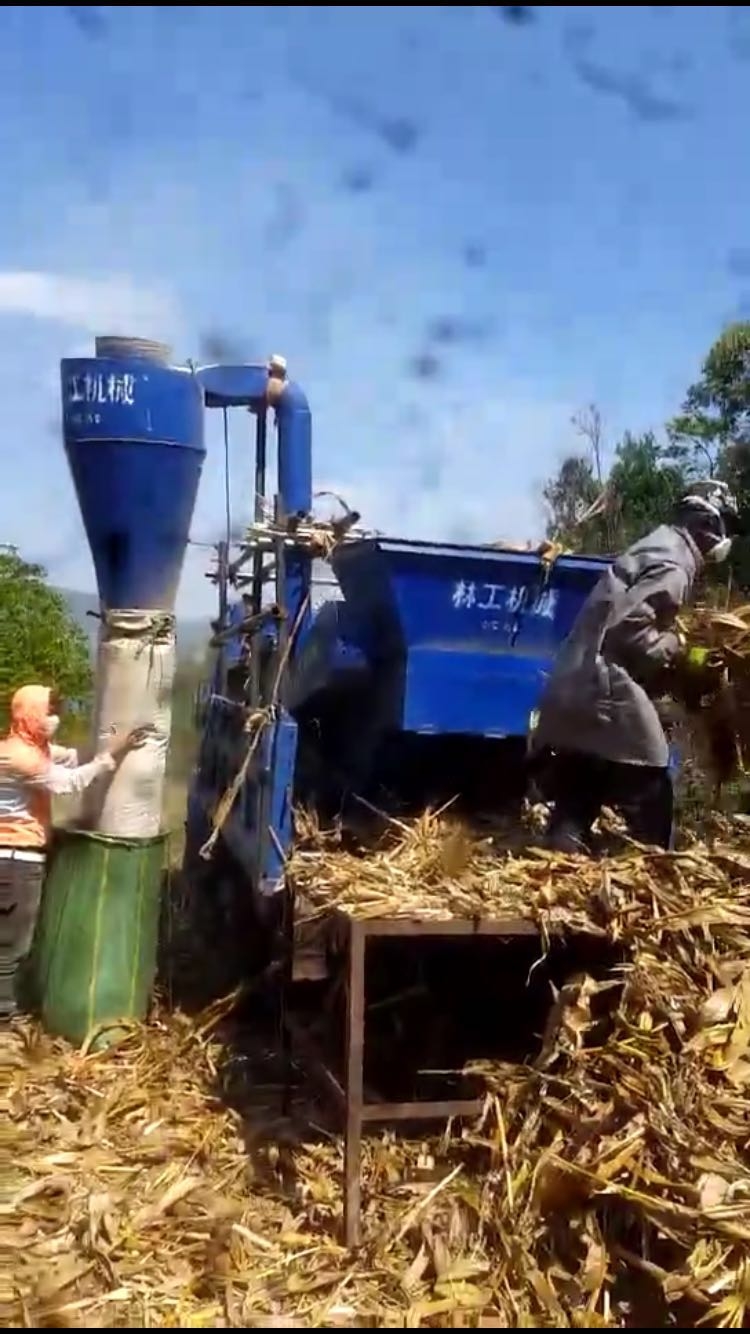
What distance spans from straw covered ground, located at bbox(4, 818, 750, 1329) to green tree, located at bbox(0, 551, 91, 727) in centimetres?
883

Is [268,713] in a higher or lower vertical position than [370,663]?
lower

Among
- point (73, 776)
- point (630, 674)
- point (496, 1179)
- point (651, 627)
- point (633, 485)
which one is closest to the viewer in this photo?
point (496, 1179)

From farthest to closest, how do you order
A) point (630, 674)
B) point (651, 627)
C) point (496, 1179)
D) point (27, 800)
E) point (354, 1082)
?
point (27, 800), point (630, 674), point (651, 627), point (354, 1082), point (496, 1179)

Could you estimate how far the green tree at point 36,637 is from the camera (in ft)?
47.2

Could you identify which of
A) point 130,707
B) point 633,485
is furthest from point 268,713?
point 633,485

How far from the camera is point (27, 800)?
6.69 meters

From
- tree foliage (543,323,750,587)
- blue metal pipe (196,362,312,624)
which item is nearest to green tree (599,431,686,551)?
tree foliage (543,323,750,587)

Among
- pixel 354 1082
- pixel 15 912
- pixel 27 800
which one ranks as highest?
pixel 27 800

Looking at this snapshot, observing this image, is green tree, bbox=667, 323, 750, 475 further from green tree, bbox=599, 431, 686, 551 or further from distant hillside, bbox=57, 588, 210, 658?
distant hillside, bbox=57, 588, 210, 658

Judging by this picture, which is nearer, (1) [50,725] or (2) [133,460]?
(2) [133,460]

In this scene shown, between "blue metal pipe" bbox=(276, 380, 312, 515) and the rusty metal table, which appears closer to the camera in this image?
the rusty metal table

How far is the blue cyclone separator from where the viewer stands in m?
6.40

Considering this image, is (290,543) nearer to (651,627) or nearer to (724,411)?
(651,627)

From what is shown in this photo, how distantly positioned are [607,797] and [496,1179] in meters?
1.84
